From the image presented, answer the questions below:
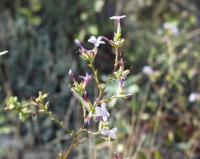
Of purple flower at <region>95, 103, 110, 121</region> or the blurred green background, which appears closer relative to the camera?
purple flower at <region>95, 103, 110, 121</region>

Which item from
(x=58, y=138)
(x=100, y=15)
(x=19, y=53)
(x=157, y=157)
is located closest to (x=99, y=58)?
(x=100, y=15)

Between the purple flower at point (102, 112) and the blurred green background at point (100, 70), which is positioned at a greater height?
the purple flower at point (102, 112)

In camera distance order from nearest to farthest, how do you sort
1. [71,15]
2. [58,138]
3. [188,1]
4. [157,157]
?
[157,157] < [58,138] < [71,15] < [188,1]

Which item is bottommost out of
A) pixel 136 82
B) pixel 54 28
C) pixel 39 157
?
pixel 39 157

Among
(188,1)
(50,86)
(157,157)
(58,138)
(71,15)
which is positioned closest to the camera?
(157,157)

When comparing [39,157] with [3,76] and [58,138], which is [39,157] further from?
[3,76]

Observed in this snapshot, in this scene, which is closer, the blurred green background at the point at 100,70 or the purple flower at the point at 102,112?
the purple flower at the point at 102,112

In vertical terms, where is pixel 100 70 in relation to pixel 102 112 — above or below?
below

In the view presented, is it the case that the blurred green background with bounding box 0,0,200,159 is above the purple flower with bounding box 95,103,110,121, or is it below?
below
